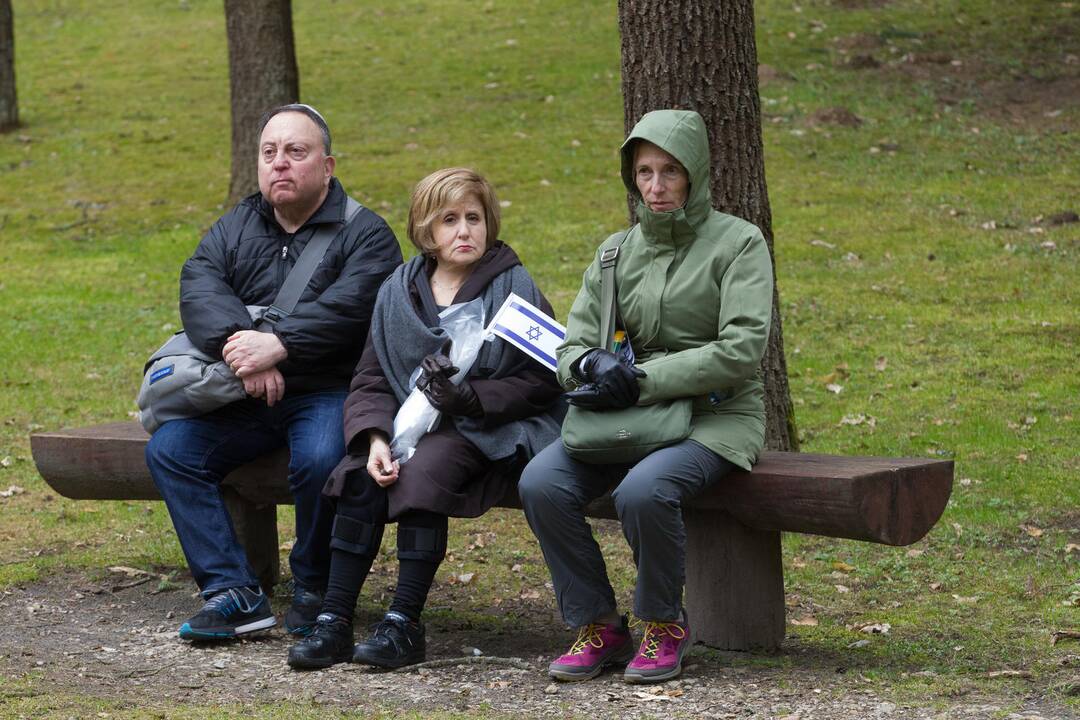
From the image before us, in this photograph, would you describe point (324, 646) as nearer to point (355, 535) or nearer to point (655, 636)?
point (355, 535)

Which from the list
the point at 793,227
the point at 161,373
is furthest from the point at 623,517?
the point at 793,227

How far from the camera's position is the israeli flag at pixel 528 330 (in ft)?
14.6

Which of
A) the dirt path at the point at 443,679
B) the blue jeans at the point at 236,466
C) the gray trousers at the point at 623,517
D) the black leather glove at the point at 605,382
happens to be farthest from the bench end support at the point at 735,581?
the blue jeans at the point at 236,466

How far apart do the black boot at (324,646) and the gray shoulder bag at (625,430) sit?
0.94m

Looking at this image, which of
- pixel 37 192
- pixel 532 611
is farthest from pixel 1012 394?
pixel 37 192

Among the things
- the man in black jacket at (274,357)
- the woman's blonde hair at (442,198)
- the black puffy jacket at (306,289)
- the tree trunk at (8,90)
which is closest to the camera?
the woman's blonde hair at (442,198)

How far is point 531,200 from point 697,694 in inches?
338

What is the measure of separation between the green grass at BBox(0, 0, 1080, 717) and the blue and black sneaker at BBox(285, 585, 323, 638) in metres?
0.75

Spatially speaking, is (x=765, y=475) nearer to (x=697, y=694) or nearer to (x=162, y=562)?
(x=697, y=694)

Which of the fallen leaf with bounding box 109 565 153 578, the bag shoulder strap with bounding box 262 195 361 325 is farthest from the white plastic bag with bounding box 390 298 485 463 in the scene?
the fallen leaf with bounding box 109 565 153 578

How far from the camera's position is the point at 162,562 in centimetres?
589

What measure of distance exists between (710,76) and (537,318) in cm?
162

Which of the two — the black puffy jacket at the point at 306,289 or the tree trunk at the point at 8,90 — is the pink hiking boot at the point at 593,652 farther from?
the tree trunk at the point at 8,90

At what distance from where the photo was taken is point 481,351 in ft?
14.9
